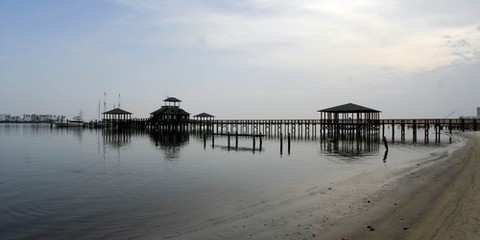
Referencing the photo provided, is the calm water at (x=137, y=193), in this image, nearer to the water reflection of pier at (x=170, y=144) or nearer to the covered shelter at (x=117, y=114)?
the water reflection of pier at (x=170, y=144)

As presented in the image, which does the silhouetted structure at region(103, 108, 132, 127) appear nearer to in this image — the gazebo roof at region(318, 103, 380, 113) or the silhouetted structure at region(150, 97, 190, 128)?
the silhouetted structure at region(150, 97, 190, 128)

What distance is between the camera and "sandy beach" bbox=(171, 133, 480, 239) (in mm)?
8852

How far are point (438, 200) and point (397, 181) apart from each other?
512cm

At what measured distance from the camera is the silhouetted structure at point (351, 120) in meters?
60.0

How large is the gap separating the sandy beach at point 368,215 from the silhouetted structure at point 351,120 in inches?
1761

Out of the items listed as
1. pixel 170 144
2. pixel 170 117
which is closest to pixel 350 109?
pixel 170 144

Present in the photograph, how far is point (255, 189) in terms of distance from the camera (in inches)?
672

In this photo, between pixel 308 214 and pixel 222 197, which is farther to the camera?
pixel 222 197

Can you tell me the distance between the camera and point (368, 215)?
1070 centimetres

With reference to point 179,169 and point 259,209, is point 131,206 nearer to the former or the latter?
point 259,209

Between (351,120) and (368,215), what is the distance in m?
53.1

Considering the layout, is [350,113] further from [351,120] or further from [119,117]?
[119,117]

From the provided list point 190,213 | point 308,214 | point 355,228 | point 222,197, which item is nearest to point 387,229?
point 355,228

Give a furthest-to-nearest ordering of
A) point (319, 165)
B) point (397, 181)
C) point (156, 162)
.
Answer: point (156, 162) < point (319, 165) < point (397, 181)
